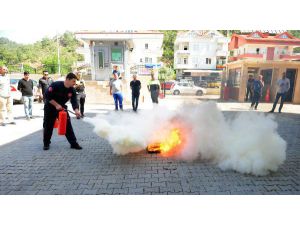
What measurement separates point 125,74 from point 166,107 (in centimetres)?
1096

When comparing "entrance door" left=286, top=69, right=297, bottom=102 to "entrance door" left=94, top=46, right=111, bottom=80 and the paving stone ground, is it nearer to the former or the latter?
the paving stone ground

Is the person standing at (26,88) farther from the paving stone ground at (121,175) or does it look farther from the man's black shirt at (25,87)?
the paving stone ground at (121,175)

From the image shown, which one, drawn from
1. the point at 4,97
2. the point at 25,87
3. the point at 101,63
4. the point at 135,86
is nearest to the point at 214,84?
the point at 135,86

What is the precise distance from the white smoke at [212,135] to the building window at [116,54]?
1203 centimetres

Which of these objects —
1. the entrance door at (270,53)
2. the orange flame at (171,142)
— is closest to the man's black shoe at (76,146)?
the orange flame at (171,142)

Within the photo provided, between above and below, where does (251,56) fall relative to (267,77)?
above

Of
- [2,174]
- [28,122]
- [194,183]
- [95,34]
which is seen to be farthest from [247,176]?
[95,34]

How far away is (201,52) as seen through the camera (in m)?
4.55

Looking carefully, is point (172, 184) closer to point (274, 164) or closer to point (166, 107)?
point (274, 164)

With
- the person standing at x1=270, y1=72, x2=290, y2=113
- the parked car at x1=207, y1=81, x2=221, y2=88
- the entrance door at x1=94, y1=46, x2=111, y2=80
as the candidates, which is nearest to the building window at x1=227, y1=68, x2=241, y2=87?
the parked car at x1=207, y1=81, x2=221, y2=88

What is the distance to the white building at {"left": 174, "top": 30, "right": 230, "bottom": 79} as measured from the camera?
4.12m

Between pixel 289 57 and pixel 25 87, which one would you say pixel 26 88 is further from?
pixel 289 57

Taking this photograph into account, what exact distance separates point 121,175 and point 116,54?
1358 centimetres

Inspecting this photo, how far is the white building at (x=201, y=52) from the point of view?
4121mm
